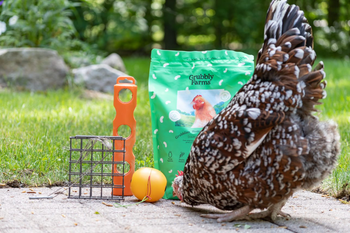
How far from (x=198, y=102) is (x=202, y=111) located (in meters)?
0.08

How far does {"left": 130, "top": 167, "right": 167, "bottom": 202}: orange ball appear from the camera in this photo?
9.26ft

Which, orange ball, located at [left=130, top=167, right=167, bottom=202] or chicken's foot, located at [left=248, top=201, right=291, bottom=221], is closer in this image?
chicken's foot, located at [left=248, top=201, right=291, bottom=221]

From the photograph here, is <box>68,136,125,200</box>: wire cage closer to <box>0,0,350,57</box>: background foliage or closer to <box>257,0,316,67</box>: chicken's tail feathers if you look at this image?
<box>257,0,316,67</box>: chicken's tail feathers

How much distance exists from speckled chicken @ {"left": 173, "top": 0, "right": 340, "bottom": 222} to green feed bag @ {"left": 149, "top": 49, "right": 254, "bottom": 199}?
555mm

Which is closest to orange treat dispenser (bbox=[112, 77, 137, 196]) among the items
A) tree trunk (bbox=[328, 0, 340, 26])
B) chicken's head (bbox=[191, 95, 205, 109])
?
chicken's head (bbox=[191, 95, 205, 109])

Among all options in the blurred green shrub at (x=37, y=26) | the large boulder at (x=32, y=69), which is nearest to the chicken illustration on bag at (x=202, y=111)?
the large boulder at (x=32, y=69)

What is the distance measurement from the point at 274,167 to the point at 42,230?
1.29 meters

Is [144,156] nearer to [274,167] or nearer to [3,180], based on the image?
[3,180]

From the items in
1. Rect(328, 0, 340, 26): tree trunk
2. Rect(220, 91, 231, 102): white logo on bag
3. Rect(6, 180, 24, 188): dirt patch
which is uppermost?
Rect(328, 0, 340, 26): tree trunk

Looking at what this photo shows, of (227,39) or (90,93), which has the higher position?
(227,39)

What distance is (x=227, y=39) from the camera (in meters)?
15.3

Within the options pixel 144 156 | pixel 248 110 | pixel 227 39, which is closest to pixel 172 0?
pixel 227 39

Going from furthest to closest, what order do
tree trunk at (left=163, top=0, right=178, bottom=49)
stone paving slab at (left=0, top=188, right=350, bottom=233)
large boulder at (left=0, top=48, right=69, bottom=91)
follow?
1. tree trunk at (left=163, top=0, right=178, bottom=49)
2. large boulder at (left=0, top=48, right=69, bottom=91)
3. stone paving slab at (left=0, top=188, right=350, bottom=233)

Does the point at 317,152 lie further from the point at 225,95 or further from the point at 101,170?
the point at 101,170
